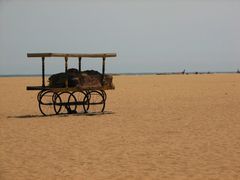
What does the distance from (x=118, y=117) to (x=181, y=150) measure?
7413mm

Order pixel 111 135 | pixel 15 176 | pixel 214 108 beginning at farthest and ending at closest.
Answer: pixel 214 108
pixel 111 135
pixel 15 176

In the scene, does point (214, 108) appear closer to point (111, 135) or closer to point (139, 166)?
point (111, 135)

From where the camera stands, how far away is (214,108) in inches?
860

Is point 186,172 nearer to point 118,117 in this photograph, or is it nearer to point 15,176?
point 15,176

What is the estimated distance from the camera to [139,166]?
31.0 feet

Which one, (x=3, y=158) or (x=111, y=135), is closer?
(x=3, y=158)

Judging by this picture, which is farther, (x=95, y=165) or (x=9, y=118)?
(x=9, y=118)

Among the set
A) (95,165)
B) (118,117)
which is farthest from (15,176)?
(118,117)

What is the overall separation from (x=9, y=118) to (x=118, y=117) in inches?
155

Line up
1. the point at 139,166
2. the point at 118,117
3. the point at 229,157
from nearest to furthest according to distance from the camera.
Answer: the point at 139,166, the point at 229,157, the point at 118,117

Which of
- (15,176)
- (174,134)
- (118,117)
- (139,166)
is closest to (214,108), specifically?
(118,117)

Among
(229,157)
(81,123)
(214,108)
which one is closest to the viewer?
(229,157)

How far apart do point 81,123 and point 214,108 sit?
7.47 meters

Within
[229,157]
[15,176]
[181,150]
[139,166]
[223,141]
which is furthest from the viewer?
[223,141]
